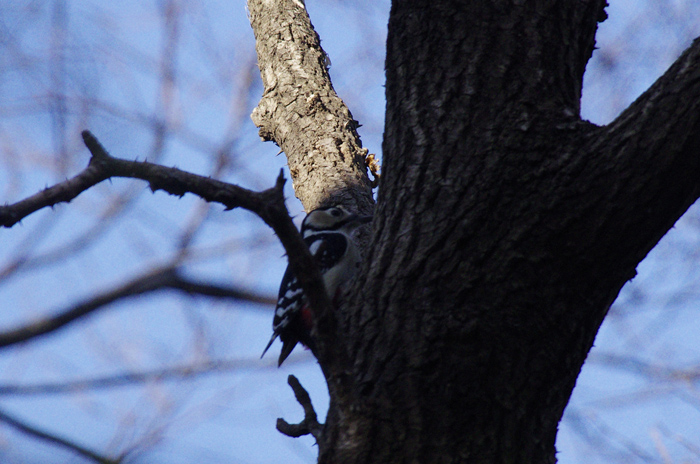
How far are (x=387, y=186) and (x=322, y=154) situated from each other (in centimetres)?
113

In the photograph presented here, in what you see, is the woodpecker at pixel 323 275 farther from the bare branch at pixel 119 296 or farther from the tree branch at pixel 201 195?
the tree branch at pixel 201 195

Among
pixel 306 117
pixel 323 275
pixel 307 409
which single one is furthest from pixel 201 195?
pixel 323 275

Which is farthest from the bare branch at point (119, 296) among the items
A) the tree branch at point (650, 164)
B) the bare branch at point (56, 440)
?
the tree branch at point (650, 164)

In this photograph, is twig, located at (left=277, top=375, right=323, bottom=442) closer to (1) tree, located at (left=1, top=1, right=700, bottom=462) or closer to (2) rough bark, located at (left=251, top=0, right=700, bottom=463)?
(1) tree, located at (left=1, top=1, right=700, bottom=462)

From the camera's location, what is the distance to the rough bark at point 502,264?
176cm

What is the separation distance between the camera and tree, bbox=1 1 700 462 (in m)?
1.76

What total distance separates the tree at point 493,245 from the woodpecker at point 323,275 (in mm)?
1484

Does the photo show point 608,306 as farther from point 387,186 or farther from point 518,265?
point 387,186

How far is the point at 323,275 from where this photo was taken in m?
3.80

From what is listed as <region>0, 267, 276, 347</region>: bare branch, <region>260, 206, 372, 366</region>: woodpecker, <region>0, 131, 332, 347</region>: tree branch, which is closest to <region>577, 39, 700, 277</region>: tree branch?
<region>0, 131, 332, 347</region>: tree branch

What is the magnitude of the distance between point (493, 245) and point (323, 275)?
2.04 m

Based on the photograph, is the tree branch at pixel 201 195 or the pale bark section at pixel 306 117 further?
the pale bark section at pixel 306 117

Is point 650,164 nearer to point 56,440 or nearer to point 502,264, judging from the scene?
point 502,264

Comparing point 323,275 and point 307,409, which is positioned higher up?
point 323,275
